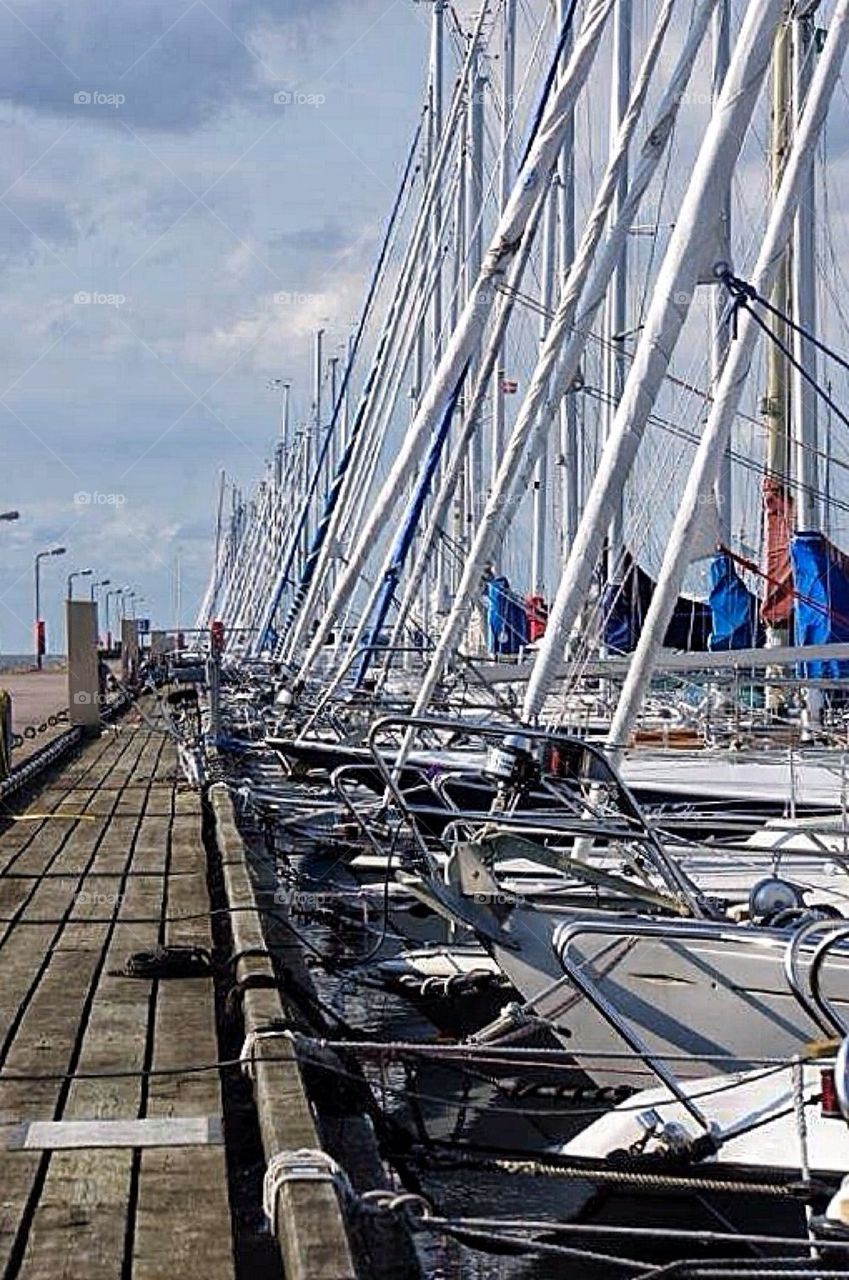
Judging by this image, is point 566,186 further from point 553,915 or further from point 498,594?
point 553,915

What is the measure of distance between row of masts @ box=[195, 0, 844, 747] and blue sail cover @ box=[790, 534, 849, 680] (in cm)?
80

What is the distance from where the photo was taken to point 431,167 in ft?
108

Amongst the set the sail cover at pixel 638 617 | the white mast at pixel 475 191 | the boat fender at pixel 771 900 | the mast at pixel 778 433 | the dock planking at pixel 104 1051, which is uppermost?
the white mast at pixel 475 191

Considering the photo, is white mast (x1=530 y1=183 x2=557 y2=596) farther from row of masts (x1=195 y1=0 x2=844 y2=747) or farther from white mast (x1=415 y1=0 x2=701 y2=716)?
white mast (x1=415 y1=0 x2=701 y2=716)

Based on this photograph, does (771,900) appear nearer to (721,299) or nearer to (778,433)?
(721,299)

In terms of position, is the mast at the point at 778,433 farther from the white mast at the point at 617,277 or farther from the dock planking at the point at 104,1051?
the dock planking at the point at 104,1051

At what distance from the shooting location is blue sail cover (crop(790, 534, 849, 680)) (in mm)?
21312

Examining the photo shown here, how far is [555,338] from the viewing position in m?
19.0

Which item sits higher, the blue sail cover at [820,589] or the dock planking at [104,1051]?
the blue sail cover at [820,589]

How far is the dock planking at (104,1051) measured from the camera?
679 centimetres

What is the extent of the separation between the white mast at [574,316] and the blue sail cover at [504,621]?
10835 millimetres

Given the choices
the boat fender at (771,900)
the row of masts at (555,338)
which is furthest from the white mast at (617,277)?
the boat fender at (771,900)

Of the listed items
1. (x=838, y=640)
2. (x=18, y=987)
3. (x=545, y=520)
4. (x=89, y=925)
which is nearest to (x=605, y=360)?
(x=838, y=640)

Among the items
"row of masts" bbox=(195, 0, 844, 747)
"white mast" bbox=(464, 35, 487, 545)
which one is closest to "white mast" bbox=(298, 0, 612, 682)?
"row of masts" bbox=(195, 0, 844, 747)
